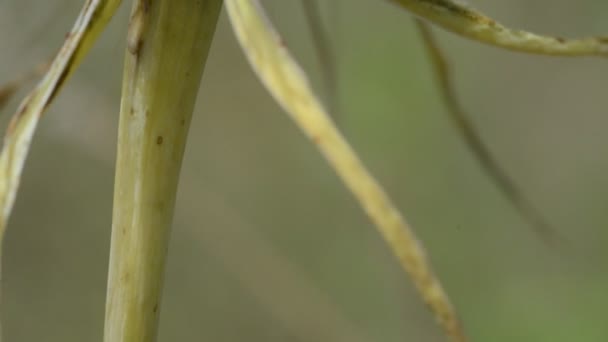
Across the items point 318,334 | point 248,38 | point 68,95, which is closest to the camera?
point 248,38

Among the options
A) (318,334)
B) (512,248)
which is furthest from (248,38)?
(512,248)

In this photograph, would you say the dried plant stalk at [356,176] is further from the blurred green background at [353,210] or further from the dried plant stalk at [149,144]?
the blurred green background at [353,210]

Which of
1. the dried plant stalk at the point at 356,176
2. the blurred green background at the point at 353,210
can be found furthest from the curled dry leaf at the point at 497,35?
the blurred green background at the point at 353,210

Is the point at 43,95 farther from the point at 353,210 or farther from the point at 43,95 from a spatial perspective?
the point at 353,210

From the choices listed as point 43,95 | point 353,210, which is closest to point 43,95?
point 43,95

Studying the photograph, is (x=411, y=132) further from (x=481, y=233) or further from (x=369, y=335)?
(x=369, y=335)

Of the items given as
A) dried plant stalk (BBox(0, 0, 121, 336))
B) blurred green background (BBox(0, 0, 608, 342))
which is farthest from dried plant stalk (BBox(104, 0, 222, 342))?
blurred green background (BBox(0, 0, 608, 342))
